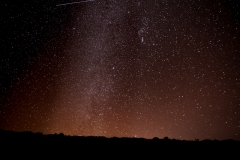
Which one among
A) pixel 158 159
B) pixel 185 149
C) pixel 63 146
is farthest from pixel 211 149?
pixel 63 146

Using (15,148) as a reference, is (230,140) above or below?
above

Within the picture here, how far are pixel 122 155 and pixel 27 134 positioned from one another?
1.63 metres

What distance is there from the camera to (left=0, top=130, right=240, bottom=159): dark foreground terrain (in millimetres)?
2488

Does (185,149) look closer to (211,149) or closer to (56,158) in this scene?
(211,149)

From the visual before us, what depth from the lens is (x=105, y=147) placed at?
2713 millimetres

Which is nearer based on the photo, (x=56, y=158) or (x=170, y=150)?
(x=56, y=158)

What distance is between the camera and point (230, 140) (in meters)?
2.97

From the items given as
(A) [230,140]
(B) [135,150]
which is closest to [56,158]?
(B) [135,150]

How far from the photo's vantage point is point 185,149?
2713 millimetres

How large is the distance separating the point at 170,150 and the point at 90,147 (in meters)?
1.19

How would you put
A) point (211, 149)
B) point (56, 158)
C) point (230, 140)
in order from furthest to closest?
point (230, 140), point (211, 149), point (56, 158)

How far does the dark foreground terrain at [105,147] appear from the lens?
2.49 m

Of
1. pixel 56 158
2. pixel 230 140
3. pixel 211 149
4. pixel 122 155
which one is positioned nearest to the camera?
pixel 56 158

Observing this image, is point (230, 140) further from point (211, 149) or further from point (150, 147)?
point (150, 147)
